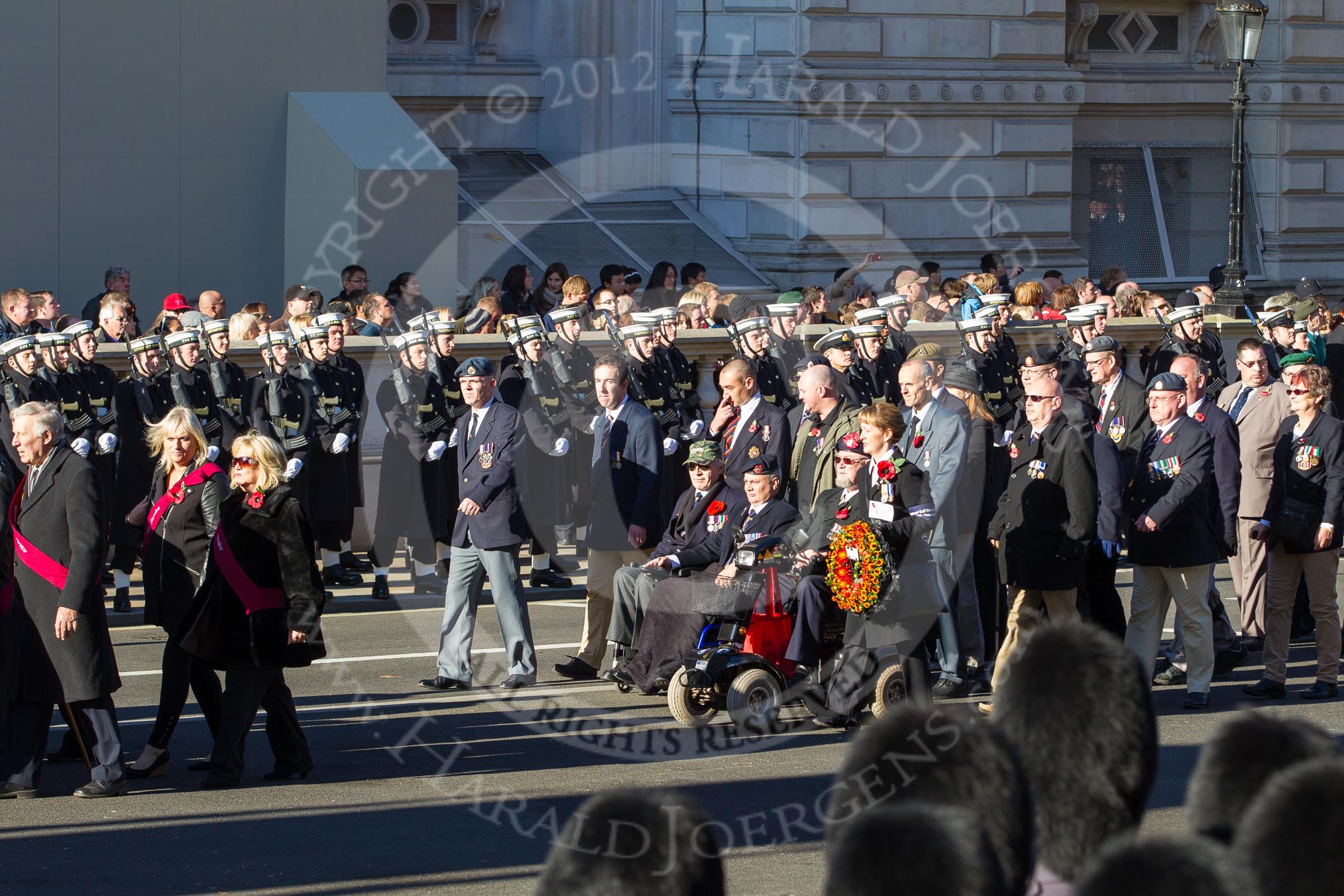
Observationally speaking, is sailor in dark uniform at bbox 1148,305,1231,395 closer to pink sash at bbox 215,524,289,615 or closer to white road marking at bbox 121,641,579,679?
white road marking at bbox 121,641,579,679

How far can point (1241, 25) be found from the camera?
18.0 m

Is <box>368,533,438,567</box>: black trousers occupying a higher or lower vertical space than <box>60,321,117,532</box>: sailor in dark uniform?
lower

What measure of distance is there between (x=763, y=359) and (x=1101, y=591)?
521 centimetres

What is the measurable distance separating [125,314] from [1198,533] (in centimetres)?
798

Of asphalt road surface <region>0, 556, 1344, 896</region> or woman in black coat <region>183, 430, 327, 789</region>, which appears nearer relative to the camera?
asphalt road surface <region>0, 556, 1344, 896</region>

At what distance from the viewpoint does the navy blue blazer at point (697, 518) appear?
31.9 ft

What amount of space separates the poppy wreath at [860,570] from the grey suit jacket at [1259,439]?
3031mm

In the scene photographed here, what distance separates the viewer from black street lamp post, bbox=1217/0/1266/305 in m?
18.0

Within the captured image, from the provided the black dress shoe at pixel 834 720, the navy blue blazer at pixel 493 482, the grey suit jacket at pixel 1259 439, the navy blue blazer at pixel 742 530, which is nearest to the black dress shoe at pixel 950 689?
the black dress shoe at pixel 834 720

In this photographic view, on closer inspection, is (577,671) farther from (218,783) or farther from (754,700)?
(218,783)

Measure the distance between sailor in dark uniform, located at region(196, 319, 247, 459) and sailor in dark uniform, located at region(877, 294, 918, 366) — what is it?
17.1ft

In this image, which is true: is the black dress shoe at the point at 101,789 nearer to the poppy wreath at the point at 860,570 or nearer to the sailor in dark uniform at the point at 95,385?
the poppy wreath at the point at 860,570

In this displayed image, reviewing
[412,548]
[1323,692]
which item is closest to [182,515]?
[412,548]

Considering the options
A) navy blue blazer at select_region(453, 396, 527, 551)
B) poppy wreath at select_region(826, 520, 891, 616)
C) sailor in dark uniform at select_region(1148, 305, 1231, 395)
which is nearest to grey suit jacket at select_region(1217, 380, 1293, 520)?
poppy wreath at select_region(826, 520, 891, 616)
